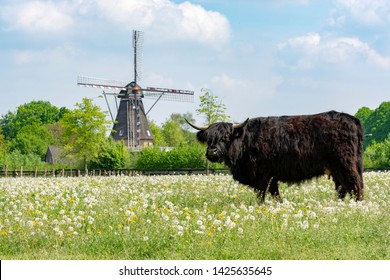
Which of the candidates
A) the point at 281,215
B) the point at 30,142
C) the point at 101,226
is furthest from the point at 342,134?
the point at 30,142

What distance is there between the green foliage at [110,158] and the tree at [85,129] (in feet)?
8.69

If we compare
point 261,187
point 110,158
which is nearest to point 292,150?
point 261,187

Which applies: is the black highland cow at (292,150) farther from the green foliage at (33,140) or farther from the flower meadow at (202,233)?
the green foliage at (33,140)

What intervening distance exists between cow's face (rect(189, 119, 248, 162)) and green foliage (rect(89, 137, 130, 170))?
146ft

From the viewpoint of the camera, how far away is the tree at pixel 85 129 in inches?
2152

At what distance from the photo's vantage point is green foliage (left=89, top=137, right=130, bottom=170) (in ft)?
193

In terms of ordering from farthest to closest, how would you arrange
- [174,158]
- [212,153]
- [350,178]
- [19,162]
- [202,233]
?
[19,162] < [174,158] < [212,153] < [350,178] < [202,233]

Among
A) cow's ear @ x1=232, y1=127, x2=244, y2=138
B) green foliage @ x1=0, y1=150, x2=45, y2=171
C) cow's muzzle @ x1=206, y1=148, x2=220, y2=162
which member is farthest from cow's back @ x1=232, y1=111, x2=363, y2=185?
green foliage @ x1=0, y1=150, x2=45, y2=171

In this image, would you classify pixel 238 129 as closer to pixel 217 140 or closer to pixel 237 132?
pixel 237 132

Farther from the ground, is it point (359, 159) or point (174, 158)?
point (359, 159)

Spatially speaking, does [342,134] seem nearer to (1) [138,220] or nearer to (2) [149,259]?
(1) [138,220]

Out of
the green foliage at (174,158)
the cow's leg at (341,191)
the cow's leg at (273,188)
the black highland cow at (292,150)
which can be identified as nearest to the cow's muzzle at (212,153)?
the black highland cow at (292,150)

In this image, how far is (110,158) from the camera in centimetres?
5878

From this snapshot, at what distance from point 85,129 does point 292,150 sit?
4216cm
